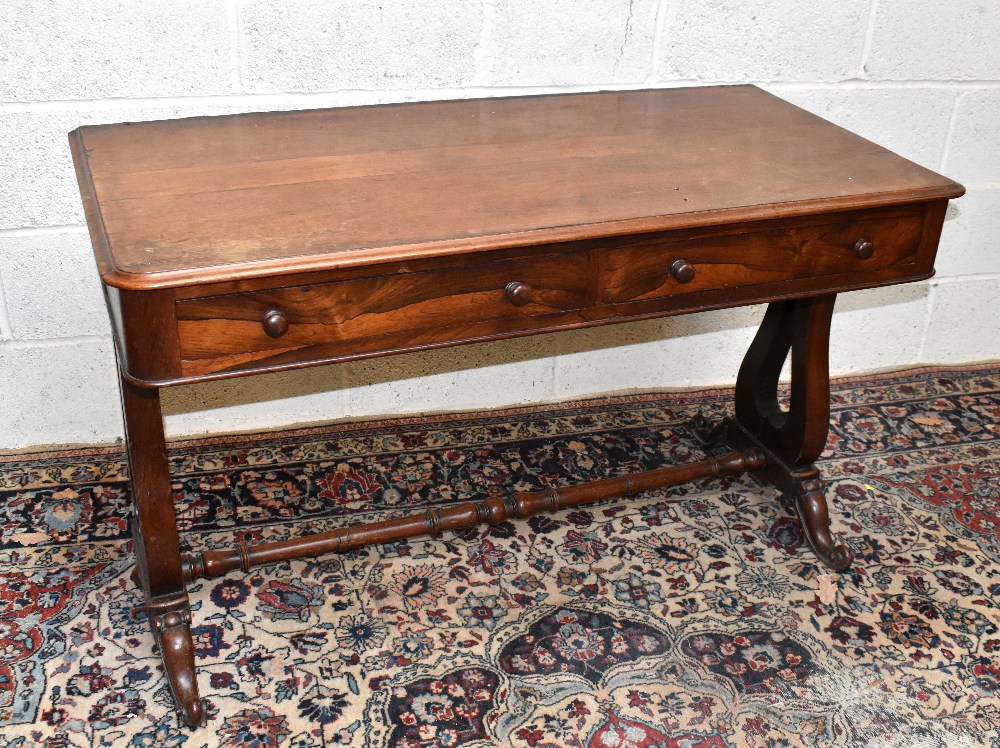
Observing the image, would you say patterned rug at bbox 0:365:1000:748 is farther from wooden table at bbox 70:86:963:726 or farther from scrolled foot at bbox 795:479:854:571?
wooden table at bbox 70:86:963:726

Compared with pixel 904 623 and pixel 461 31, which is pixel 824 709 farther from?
pixel 461 31

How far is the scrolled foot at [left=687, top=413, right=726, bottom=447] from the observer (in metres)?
2.83

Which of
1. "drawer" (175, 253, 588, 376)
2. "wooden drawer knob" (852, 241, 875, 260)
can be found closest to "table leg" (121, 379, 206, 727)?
"drawer" (175, 253, 588, 376)

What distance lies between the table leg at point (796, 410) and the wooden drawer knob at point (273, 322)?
1.18 m

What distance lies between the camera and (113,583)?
2312 mm

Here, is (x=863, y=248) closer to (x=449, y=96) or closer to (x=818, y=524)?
(x=818, y=524)

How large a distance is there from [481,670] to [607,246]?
0.88m

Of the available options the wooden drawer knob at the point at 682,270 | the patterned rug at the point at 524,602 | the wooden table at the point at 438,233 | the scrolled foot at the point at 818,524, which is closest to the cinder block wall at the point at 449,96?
the patterned rug at the point at 524,602

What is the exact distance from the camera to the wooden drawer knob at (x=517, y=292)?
1750 mm

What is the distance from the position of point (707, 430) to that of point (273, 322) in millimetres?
1541

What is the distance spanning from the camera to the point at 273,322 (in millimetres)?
1614

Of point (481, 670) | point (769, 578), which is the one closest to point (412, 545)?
point (481, 670)

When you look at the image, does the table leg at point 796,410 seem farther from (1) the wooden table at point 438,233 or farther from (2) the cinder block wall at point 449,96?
(2) the cinder block wall at point 449,96

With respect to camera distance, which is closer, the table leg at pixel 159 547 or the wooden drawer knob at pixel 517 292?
the wooden drawer knob at pixel 517 292
